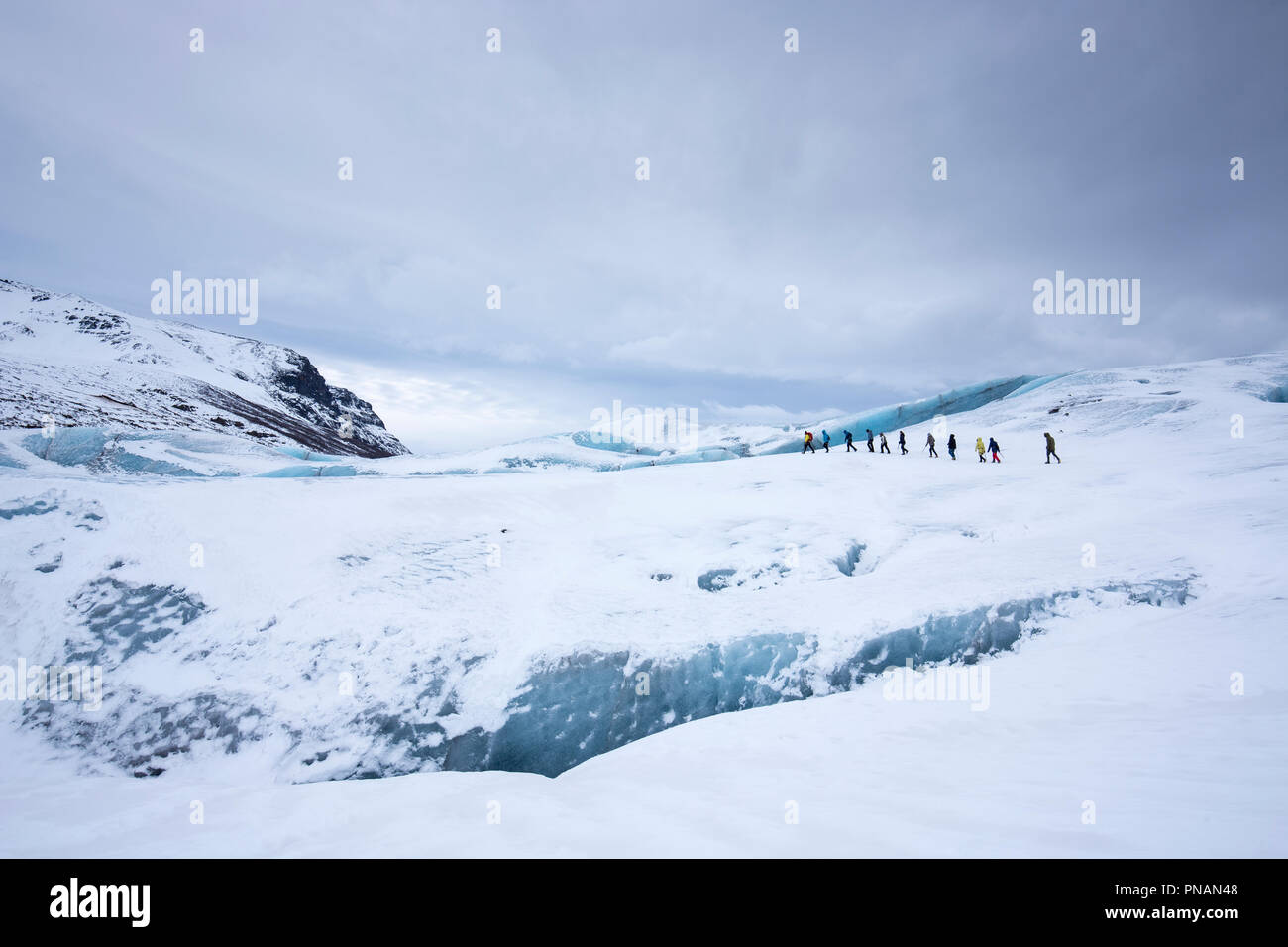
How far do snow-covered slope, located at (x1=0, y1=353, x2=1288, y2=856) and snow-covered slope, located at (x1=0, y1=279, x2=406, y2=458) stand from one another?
19367 millimetres

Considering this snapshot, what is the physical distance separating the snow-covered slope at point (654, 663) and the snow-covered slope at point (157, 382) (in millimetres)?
19367

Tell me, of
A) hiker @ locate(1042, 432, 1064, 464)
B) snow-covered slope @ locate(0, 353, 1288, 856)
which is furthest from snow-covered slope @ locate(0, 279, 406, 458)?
hiker @ locate(1042, 432, 1064, 464)

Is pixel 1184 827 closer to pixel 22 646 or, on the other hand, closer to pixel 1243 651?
pixel 1243 651

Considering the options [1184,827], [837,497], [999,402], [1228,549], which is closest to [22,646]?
[1184,827]

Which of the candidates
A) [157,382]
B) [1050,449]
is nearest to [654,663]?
[1050,449]

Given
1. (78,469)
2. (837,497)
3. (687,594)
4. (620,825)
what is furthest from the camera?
(78,469)

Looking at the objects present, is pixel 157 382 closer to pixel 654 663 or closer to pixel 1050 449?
pixel 654 663

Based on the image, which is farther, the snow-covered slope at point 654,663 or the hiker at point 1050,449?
the hiker at point 1050,449

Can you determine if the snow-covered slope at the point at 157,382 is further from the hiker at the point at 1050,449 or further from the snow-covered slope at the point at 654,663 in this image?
the hiker at the point at 1050,449

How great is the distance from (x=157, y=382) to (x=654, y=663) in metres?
76.2

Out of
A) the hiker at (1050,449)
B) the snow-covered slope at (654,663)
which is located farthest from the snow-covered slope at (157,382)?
the hiker at (1050,449)

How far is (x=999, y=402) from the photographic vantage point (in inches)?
1201

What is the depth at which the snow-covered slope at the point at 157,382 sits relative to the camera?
1490 inches
